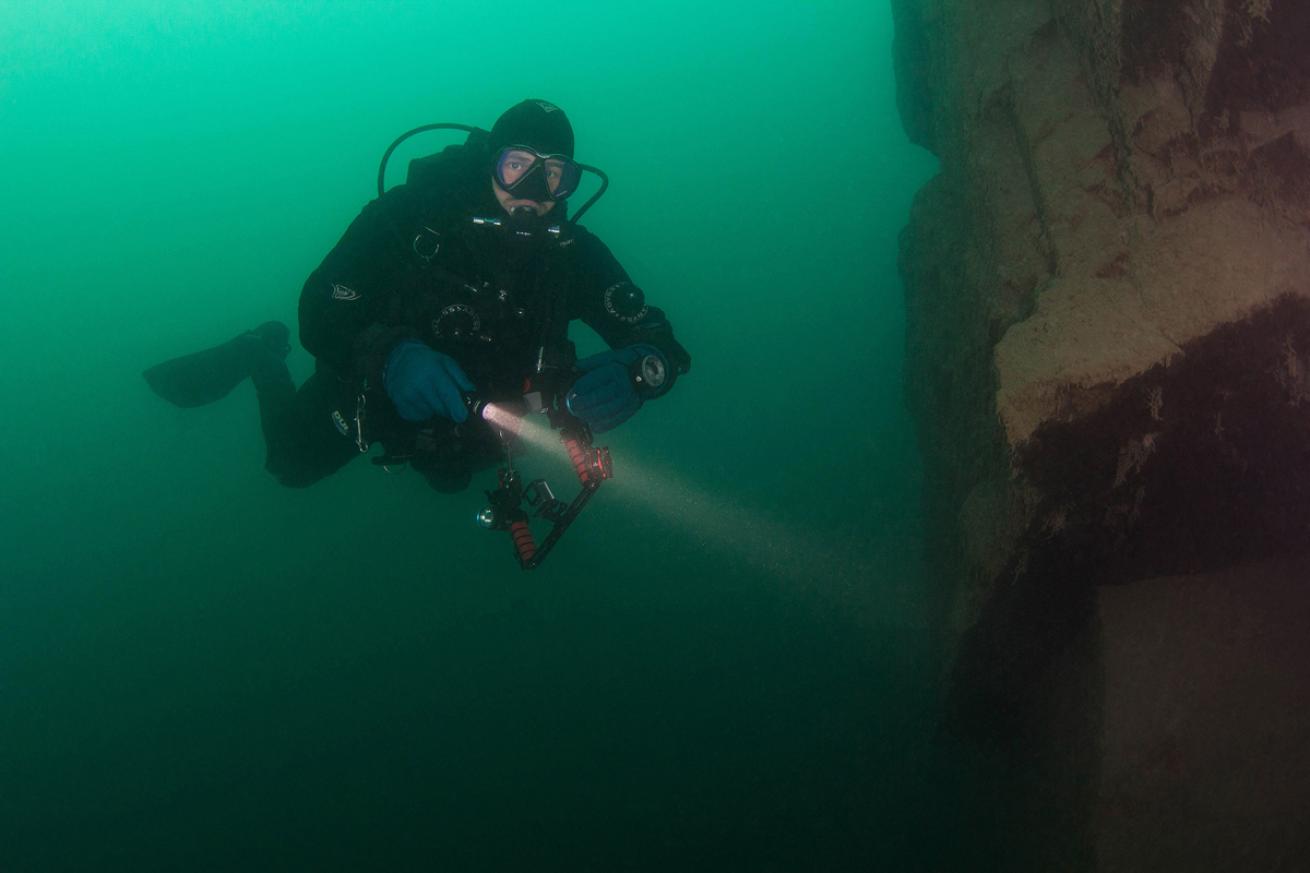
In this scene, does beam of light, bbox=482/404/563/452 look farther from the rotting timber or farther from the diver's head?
the rotting timber

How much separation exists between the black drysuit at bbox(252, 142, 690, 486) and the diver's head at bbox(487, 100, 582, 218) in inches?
4.1

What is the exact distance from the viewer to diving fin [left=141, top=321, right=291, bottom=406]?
230 inches

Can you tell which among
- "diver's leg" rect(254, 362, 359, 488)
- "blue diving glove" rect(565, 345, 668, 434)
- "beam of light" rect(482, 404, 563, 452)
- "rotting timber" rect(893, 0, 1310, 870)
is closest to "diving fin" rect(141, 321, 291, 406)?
"diver's leg" rect(254, 362, 359, 488)

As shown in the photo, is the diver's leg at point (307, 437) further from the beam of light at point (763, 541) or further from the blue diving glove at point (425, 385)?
the blue diving glove at point (425, 385)

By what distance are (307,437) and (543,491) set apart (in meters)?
2.65

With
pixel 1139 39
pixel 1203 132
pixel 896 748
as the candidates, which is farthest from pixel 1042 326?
pixel 896 748

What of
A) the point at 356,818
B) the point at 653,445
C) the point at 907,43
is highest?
the point at 907,43

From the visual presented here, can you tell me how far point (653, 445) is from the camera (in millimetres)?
15297

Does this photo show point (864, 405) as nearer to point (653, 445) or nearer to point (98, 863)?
point (653, 445)

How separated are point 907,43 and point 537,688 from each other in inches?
299

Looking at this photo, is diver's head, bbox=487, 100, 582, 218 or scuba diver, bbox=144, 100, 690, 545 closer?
scuba diver, bbox=144, 100, 690, 545

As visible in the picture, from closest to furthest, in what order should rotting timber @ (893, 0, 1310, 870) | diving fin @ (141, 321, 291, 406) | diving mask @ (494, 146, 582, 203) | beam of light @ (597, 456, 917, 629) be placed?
rotting timber @ (893, 0, 1310, 870), diving mask @ (494, 146, 582, 203), diving fin @ (141, 321, 291, 406), beam of light @ (597, 456, 917, 629)

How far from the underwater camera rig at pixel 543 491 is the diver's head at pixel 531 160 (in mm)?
1170

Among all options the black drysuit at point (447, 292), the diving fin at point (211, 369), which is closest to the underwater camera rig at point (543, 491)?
the black drysuit at point (447, 292)
